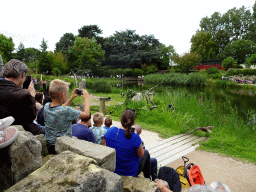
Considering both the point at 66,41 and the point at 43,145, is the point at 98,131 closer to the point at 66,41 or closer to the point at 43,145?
the point at 43,145

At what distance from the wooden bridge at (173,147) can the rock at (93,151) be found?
6.29ft

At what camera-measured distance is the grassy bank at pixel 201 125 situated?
13.6ft

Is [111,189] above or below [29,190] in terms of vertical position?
below

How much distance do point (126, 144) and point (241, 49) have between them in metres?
40.0

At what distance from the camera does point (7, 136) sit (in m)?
1.17

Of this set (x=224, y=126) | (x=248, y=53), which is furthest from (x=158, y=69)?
(x=224, y=126)

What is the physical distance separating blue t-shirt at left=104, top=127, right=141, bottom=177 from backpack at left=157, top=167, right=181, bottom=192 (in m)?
0.39

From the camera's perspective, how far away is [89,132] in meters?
2.25

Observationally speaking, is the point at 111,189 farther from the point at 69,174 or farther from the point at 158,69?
the point at 158,69

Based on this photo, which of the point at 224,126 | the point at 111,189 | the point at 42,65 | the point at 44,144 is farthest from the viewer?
the point at 42,65

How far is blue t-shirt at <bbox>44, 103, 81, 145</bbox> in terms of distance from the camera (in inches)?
71.6

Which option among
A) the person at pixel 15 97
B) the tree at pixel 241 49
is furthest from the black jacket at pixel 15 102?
the tree at pixel 241 49

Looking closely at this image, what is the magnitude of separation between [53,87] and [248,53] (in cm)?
4143

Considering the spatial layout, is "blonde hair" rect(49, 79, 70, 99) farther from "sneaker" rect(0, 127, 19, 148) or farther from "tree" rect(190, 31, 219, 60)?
"tree" rect(190, 31, 219, 60)
